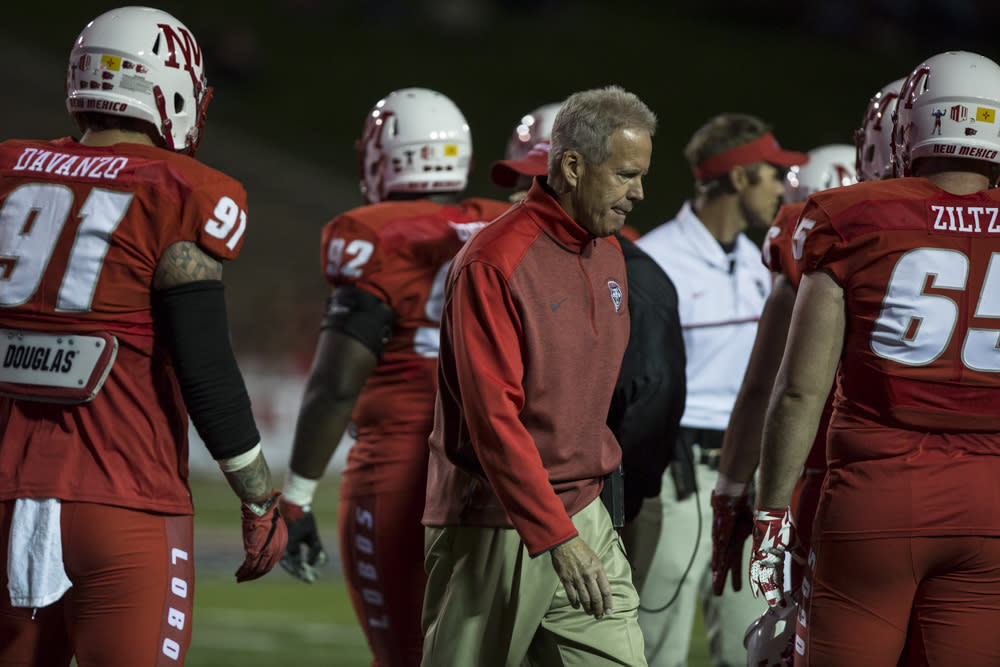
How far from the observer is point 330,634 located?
7.78 meters

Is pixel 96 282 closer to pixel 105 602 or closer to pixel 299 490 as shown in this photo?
pixel 105 602

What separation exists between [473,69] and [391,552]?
22.6m

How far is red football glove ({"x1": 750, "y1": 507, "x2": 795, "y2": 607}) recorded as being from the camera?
131 inches

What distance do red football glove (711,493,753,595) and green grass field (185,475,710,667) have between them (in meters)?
3.41

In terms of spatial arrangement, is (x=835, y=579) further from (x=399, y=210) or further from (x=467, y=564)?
(x=399, y=210)

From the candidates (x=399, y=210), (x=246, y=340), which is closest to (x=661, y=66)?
(x=246, y=340)

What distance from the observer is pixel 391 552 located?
13.6 feet

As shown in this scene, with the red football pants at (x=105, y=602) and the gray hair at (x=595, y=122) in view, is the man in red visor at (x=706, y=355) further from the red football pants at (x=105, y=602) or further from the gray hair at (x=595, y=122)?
the red football pants at (x=105, y=602)

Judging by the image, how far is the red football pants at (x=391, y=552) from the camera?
4.13 meters

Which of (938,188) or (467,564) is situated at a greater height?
(938,188)

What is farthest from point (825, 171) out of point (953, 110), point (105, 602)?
point (105, 602)

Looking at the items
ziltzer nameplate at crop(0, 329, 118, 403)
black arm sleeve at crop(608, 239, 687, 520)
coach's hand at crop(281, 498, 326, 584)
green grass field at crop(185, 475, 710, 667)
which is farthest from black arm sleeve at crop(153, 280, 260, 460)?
green grass field at crop(185, 475, 710, 667)

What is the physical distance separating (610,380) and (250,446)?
89 centimetres

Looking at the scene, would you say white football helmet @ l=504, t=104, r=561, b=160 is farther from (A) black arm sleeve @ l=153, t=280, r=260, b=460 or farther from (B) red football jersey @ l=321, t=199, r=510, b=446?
(A) black arm sleeve @ l=153, t=280, r=260, b=460
